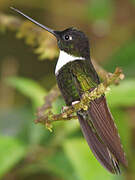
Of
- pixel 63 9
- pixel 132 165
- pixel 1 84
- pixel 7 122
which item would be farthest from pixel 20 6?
pixel 132 165

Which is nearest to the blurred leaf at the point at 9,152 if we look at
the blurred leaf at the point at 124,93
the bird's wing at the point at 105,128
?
the blurred leaf at the point at 124,93

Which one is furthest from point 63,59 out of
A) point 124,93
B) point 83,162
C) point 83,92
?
point 83,162

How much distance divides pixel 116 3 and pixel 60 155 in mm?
3007

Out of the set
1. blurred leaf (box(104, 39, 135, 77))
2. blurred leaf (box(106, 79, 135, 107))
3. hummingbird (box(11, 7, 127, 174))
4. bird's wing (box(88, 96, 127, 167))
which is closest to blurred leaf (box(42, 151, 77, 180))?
blurred leaf (box(106, 79, 135, 107))

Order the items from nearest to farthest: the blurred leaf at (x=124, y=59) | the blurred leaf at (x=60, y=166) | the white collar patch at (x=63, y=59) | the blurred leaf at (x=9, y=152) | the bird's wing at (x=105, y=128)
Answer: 1. the bird's wing at (x=105, y=128)
2. the white collar patch at (x=63, y=59)
3. the blurred leaf at (x=9, y=152)
4. the blurred leaf at (x=60, y=166)
5. the blurred leaf at (x=124, y=59)

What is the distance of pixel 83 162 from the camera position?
2.41 meters

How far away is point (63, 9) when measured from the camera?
4.98 meters

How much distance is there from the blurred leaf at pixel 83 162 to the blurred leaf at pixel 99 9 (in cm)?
181

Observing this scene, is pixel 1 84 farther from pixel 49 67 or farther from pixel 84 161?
pixel 84 161

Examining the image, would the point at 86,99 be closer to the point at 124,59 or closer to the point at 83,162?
the point at 83,162

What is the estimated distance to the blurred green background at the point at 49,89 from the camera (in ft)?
8.10

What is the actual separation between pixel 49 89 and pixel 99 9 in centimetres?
89

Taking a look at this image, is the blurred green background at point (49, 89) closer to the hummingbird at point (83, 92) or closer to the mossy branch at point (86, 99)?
the hummingbird at point (83, 92)

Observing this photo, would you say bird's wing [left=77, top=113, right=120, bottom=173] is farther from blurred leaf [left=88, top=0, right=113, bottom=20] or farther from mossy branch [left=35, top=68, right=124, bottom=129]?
blurred leaf [left=88, top=0, right=113, bottom=20]
